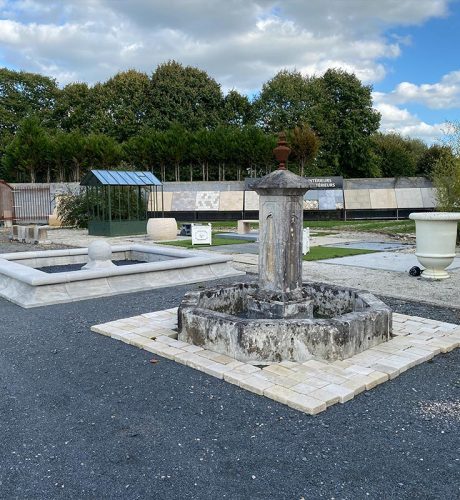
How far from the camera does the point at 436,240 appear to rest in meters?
8.49

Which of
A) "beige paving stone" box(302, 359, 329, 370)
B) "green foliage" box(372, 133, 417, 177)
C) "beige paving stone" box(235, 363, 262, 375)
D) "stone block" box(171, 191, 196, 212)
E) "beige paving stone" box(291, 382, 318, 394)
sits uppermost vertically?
"green foliage" box(372, 133, 417, 177)

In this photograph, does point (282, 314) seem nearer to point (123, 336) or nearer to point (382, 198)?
point (123, 336)

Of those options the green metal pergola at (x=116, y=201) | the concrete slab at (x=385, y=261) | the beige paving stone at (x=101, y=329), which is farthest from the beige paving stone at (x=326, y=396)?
the green metal pergola at (x=116, y=201)

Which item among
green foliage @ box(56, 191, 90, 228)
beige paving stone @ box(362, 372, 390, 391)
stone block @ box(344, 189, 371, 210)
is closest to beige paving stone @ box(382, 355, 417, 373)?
beige paving stone @ box(362, 372, 390, 391)

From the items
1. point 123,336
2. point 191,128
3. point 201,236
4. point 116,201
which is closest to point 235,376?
point 123,336

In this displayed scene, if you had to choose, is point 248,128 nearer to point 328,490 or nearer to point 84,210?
point 84,210

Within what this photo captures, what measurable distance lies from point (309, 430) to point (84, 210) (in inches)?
751

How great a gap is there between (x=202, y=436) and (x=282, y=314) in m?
2.03

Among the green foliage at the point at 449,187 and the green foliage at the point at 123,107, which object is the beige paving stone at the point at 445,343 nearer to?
the green foliage at the point at 449,187

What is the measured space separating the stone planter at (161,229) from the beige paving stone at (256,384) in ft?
41.6

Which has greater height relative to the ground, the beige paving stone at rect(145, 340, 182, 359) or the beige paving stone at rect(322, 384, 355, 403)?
the beige paving stone at rect(145, 340, 182, 359)

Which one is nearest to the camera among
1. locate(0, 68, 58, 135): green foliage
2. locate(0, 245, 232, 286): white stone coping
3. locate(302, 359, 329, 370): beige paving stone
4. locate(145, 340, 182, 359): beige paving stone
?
locate(302, 359, 329, 370): beige paving stone

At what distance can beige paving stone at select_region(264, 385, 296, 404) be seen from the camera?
357 centimetres

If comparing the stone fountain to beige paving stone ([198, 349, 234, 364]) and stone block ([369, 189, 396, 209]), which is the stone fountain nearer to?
beige paving stone ([198, 349, 234, 364])
